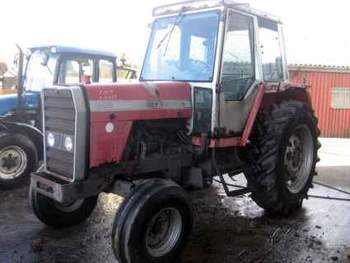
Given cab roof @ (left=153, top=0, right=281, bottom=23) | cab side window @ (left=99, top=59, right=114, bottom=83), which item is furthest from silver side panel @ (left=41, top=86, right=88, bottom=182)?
cab side window @ (left=99, top=59, right=114, bottom=83)

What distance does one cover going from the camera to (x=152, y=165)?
16.3 ft

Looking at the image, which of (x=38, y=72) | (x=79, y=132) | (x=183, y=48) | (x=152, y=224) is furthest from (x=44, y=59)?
(x=152, y=224)

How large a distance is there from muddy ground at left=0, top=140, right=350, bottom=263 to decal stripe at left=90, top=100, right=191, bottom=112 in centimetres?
146

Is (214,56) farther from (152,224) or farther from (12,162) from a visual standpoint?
(12,162)

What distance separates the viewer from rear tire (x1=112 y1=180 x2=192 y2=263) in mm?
4238

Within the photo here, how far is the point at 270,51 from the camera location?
6016mm

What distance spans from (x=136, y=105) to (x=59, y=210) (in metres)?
1.64

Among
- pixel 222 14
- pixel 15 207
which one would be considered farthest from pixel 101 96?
pixel 15 207

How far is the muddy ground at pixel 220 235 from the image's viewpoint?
187 inches

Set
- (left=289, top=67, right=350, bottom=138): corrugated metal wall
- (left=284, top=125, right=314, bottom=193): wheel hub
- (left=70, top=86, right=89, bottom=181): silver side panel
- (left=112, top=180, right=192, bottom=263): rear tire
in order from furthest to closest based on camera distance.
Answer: (left=289, top=67, right=350, bottom=138): corrugated metal wall, (left=284, top=125, right=314, bottom=193): wheel hub, (left=70, top=86, right=89, bottom=181): silver side panel, (left=112, top=180, right=192, bottom=263): rear tire

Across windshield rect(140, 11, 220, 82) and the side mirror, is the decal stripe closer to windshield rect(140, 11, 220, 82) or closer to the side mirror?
windshield rect(140, 11, 220, 82)

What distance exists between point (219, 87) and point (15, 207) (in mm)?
3318

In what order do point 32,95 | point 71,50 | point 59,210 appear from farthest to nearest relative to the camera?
point 71,50 → point 32,95 → point 59,210

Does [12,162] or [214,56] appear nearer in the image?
[214,56]
